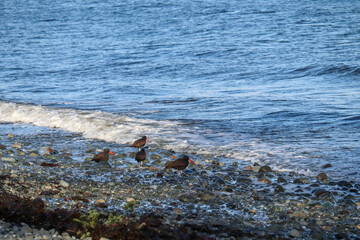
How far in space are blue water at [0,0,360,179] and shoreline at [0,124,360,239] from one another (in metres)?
1.13

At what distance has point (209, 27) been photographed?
46.5m

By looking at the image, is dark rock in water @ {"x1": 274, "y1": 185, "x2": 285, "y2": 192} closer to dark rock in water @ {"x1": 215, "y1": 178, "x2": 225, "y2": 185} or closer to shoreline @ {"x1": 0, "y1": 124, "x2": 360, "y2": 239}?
shoreline @ {"x1": 0, "y1": 124, "x2": 360, "y2": 239}

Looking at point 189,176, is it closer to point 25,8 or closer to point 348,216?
point 348,216

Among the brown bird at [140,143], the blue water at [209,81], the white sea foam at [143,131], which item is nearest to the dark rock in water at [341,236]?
the blue water at [209,81]

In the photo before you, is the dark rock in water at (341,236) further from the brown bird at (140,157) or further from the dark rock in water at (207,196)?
the brown bird at (140,157)

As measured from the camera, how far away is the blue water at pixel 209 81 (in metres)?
12.2

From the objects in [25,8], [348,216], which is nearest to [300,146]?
[348,216]

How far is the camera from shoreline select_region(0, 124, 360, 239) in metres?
6.50

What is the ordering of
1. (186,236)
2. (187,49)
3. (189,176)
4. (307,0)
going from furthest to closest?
(307,0) < (187,49) < (189,176) < (186,236)

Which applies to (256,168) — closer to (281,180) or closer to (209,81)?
(281,180)

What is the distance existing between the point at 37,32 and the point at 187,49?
2746cm

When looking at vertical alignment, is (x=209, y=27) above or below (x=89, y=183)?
below

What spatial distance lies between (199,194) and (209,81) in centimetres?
1697

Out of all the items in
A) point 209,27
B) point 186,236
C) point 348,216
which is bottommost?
point 209,27
